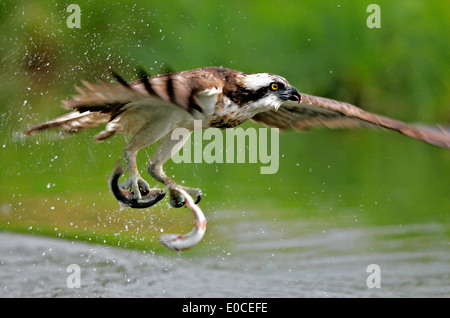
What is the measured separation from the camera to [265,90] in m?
7.03

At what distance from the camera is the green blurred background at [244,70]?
1098 centimetres

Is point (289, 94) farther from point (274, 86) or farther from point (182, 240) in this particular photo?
point (182, 240)

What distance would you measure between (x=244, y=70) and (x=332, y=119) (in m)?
5.82

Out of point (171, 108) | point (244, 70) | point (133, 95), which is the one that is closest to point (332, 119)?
point (171, 108)

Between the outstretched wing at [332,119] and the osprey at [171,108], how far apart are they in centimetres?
1

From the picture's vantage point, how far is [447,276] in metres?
8.82

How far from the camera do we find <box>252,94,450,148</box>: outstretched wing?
7785 mm

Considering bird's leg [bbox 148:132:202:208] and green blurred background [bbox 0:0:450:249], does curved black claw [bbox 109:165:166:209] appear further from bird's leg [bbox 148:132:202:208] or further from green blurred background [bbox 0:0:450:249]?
green blurred background [bbox 0:0:450:249]

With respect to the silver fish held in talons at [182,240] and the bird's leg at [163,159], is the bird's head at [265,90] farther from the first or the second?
the silver fish held in talons at [182,240]

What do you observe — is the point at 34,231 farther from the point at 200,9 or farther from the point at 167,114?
the point at 200,9

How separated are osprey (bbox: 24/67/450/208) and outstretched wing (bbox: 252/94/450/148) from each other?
1 centimetres

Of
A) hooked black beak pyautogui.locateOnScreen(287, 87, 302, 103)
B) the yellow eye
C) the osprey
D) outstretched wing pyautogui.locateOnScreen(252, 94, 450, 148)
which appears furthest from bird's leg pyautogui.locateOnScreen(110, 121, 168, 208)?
outstretched wing pyautogui.locateOnScreen(252, 94, 450, 148)

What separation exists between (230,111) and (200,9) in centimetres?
748

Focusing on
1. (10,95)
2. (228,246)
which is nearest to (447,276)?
(228,246)
